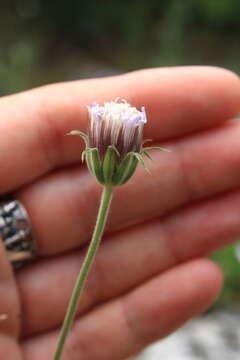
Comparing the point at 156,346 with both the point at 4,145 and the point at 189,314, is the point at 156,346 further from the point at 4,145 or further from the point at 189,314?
the point at 4,145

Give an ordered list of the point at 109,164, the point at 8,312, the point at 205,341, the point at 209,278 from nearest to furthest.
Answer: the point at 109,164 < the point at 8,312 < the point at 209,278 < the point at 205,341

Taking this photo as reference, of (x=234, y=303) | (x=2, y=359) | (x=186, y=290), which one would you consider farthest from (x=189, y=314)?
(x=234, y=303)

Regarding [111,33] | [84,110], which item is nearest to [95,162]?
[84,110]

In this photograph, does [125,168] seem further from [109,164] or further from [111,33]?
[111,33]

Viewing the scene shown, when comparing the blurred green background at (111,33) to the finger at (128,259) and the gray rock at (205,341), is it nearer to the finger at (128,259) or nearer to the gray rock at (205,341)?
the gray rock at (205,341)

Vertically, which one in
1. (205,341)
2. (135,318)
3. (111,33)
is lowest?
(205,341)

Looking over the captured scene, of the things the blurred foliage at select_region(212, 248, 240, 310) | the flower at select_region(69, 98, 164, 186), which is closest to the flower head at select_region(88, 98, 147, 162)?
the flower at select_region(69, 98, 164, 186)
